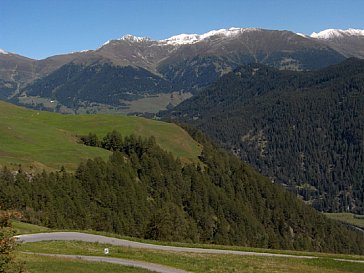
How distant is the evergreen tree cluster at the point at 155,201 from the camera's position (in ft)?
327

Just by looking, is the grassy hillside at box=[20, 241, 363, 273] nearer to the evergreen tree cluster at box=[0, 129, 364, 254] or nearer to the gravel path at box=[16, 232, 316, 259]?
the gravel path at box=[16, 232, 316, 259]

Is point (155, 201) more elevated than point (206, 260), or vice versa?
point (206, 260)

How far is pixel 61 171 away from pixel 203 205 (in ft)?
171

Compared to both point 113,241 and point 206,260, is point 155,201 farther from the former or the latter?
point 206,260

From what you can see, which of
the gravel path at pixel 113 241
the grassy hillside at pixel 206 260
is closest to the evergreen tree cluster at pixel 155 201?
the gravel path at pixel 113 241

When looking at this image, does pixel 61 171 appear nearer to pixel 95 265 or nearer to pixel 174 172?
pixel 174 172

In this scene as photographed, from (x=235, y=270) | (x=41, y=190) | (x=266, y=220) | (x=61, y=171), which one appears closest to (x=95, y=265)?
(x=235, y=270)

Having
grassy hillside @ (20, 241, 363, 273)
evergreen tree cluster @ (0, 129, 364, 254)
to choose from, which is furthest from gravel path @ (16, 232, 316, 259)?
evergreen tree cluster @ (0, 129, 364, 254)

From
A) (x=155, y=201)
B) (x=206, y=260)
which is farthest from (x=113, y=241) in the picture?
(x=155, y=201)

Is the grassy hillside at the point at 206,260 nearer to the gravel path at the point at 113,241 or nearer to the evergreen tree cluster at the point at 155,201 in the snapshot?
the gravel path at the point at 113,241

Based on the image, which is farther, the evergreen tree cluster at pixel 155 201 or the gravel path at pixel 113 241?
the evergreen tree cluster at pixel 155 201

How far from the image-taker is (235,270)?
4281 centimetres

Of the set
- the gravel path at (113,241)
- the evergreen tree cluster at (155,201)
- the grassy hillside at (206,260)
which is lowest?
the evergreen tree cluster at (155,201)

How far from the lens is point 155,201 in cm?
14075
